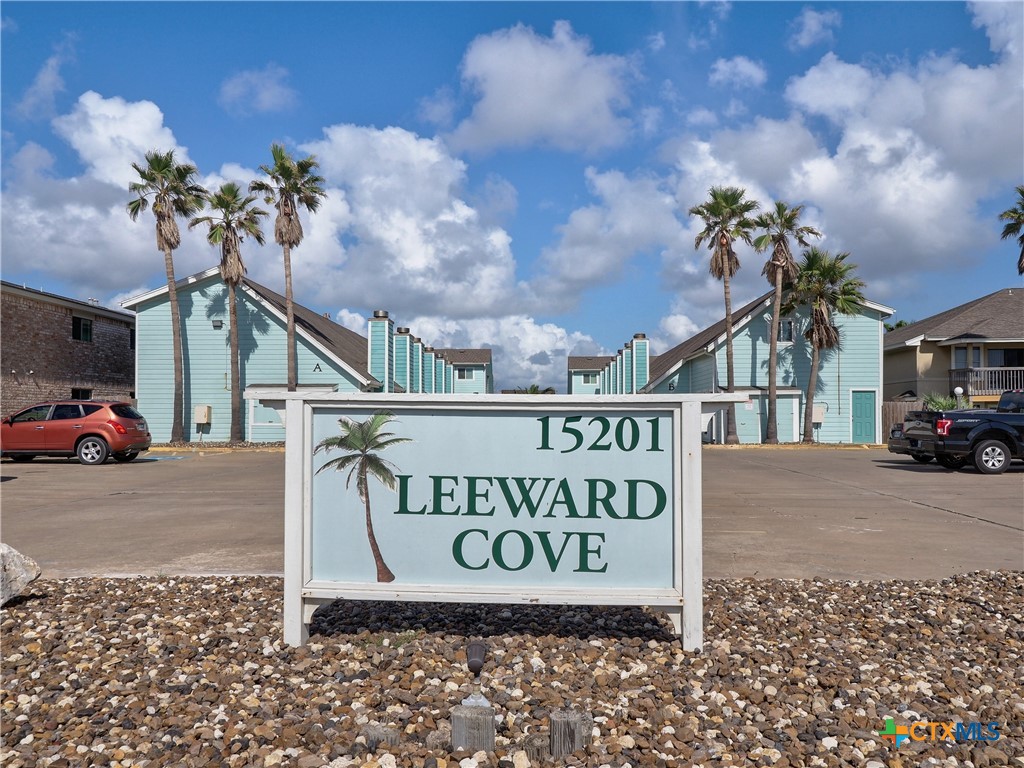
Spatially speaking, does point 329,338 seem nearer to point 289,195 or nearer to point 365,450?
point 289,195

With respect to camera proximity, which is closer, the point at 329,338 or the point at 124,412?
the point at 124,412

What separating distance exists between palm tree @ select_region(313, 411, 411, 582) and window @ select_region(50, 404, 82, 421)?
18.1 m

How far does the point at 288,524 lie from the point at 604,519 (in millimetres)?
1834

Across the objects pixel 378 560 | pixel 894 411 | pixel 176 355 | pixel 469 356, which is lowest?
pixel 378 560

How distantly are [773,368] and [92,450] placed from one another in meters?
25.0

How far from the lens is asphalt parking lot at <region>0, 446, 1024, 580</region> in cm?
673

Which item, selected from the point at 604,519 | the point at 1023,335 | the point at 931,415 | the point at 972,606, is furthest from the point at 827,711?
the point at 1023,335

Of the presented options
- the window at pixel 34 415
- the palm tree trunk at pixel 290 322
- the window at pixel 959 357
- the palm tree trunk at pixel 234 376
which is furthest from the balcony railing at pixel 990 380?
the window at pixel 34 415

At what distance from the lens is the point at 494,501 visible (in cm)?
426

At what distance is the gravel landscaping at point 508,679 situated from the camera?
3061 millimetres

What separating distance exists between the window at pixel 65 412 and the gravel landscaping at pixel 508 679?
16006 millimetres

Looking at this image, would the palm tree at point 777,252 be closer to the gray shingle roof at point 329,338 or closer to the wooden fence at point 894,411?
the wooden fence at point 894,411

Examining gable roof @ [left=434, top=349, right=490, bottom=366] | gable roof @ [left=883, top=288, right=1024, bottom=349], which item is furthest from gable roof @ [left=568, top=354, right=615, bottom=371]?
gable roof @ [left=883, top=288, right=1024, bottom=349]

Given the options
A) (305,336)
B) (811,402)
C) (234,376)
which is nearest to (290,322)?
(305,336)
